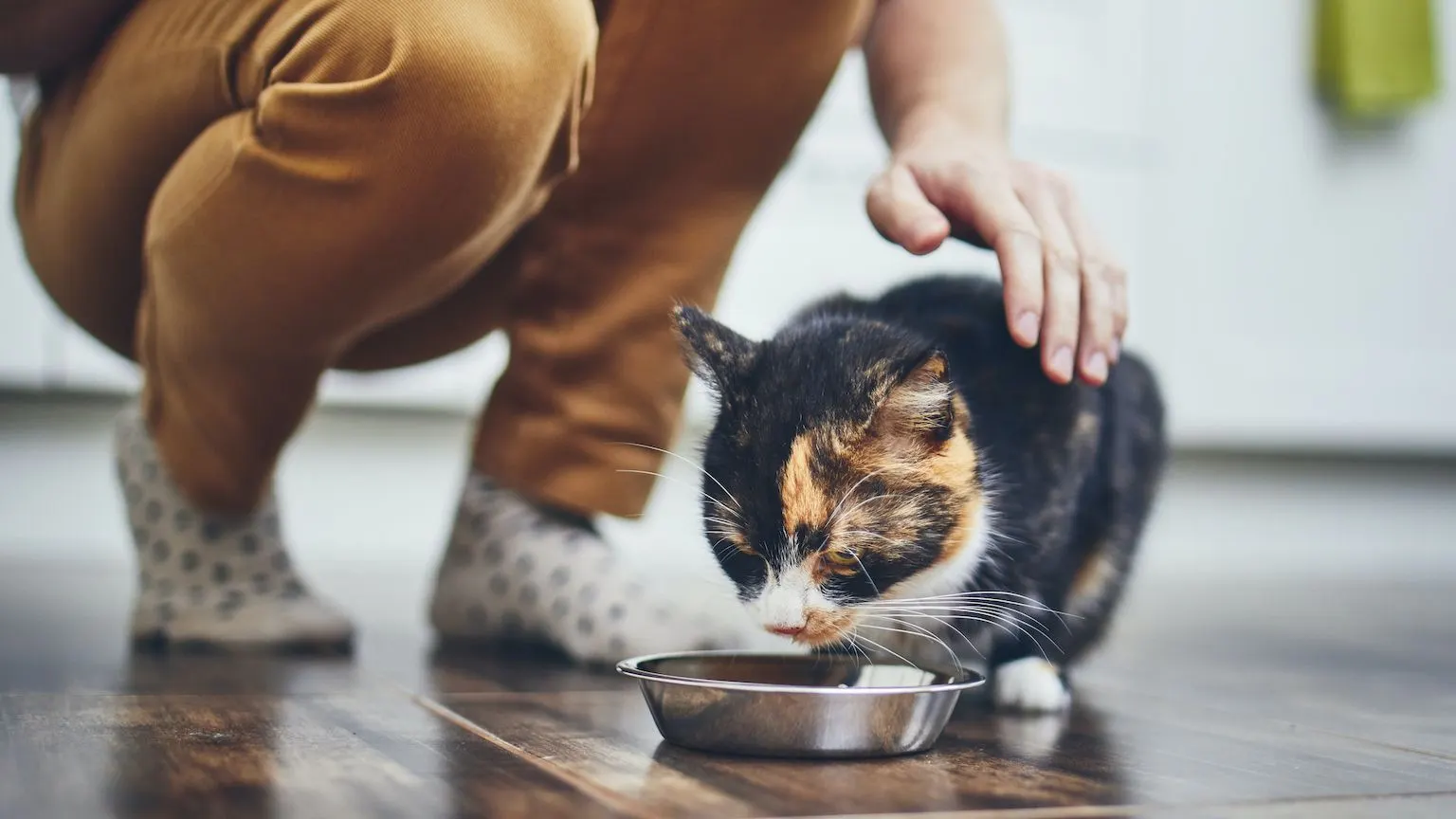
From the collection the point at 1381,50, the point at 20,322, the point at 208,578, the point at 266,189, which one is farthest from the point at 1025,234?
the point at 1381,50

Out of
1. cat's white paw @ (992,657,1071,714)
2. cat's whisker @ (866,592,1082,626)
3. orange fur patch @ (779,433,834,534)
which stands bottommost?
cat's white paw @ (992,657,1071,714)

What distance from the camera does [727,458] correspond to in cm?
89

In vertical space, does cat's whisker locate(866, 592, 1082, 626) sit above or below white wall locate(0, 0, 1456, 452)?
below

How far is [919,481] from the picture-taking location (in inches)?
33.9

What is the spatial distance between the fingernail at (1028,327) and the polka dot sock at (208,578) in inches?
25.2

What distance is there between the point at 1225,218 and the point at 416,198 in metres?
2.12

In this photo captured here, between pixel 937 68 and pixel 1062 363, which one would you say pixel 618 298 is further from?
pixel 1062 363

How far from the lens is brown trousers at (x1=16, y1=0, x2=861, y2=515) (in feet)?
3.08

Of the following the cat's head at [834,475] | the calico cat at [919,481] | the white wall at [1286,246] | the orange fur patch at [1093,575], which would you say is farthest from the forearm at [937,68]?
the white wall at [1286,246]

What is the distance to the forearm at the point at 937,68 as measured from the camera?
1.05 meters

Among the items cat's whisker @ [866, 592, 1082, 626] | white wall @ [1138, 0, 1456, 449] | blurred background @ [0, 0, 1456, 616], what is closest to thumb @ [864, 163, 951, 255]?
cat's whisker @ [866, 592, 1082, 626]

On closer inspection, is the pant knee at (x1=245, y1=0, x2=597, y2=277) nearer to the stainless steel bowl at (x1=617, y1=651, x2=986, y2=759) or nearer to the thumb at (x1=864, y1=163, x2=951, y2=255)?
the thumb at (x1=864, y1=163, x2=951, y2=255)

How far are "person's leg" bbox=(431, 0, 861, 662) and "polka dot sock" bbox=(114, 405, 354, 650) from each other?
147 mm

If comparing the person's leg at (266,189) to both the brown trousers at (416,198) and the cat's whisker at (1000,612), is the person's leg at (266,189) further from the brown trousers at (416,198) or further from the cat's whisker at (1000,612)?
the cat's whisker at (1000,612)
